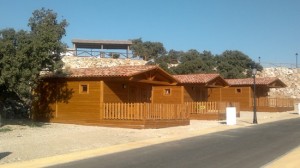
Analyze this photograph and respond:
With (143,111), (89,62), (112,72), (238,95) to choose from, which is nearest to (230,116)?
(143,111)

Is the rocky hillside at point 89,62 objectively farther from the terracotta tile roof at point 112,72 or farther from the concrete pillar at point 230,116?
the concrete pillar at point 230,116

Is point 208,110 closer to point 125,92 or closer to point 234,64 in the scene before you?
point 125,92

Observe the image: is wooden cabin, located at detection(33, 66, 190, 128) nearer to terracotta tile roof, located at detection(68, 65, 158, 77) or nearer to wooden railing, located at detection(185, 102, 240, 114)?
terracotta tile roof, located at detection(68, 65, 158, 77)

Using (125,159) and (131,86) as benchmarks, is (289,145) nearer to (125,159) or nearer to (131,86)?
(125,159)

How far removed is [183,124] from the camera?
940 inches

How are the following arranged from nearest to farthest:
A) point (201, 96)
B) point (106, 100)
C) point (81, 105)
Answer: point (106, 100) → point (81, 105) → point (201, 96)

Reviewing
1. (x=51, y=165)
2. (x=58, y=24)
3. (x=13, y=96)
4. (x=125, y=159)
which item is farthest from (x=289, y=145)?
(x=13, y=96)

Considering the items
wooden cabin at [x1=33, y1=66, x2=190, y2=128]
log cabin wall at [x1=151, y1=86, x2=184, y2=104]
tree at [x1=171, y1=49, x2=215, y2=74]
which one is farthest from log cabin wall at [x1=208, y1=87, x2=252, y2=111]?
wooden cabin at [x1=33, y1=66, x2=190, y2=128]

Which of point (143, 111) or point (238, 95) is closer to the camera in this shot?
point (143, 111)

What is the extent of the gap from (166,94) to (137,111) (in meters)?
10.1

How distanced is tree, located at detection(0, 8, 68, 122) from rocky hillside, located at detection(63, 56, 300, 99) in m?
27.3

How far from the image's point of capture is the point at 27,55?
19953 mm

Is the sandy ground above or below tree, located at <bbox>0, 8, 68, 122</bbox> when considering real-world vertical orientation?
below

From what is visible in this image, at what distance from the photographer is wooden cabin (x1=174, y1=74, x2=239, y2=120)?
97.8 feet
